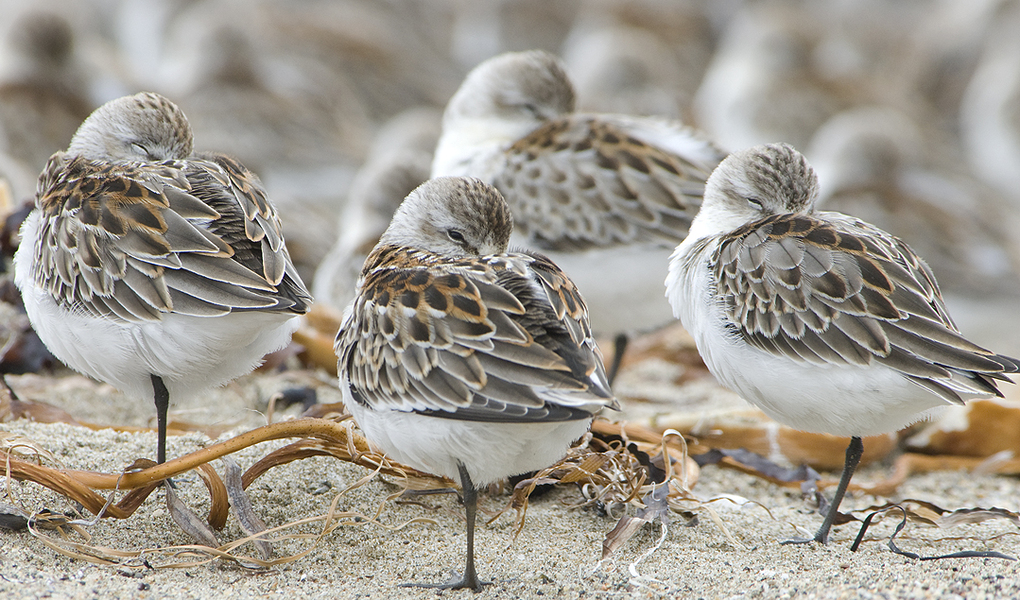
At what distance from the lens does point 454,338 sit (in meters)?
3.78

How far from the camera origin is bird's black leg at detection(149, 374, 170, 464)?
4.45 meters

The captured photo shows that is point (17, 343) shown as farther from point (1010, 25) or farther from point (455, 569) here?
point (1010, 25)

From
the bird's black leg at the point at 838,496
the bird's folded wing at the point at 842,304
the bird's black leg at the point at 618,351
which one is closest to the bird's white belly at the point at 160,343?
the bird's folded wing at the point at 842,304

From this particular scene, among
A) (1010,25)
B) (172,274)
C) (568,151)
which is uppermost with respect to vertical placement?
(1010,25)

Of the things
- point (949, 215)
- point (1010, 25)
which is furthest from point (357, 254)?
point (1010, 25)

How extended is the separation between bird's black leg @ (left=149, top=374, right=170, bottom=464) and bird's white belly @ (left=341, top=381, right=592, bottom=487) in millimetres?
1020

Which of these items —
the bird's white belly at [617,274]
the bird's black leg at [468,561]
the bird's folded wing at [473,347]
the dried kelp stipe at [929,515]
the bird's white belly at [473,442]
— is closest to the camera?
the bird's folded wing at [473,347]

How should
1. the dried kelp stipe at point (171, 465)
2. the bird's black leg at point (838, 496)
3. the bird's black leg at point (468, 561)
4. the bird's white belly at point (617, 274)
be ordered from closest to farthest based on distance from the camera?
the bird's black leg at point (468, 561), the dried kelp stipe at point (171, 465), the bird's black leg at point (838, 496), the bird's white belly at point (617, 274)

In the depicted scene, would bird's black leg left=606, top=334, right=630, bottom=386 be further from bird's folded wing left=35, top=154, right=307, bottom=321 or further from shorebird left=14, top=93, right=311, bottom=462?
bird's folded wing left=35, top=154, right=307, bottom=321

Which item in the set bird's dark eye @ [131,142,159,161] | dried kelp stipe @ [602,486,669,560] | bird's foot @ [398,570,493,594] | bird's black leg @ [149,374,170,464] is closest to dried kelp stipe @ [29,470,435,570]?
bird's foot @ [398,570,493,594]

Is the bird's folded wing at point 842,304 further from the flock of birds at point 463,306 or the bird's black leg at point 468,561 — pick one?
the bird's black leg at point 468,561

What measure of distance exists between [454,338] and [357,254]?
12.9 ft

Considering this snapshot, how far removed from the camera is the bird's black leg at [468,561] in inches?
151

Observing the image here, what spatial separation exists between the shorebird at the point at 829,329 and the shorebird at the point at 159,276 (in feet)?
5.75
